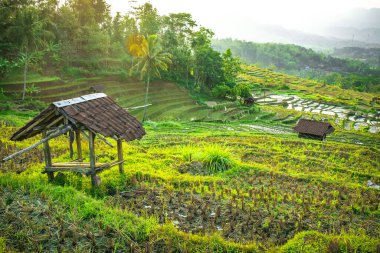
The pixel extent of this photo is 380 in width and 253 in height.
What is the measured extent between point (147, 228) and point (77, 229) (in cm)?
162

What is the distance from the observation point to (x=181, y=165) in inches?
518

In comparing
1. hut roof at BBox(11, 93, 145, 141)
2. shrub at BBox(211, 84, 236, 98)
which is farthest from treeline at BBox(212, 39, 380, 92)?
hut roof at BBox(11, 93, 145, 141)

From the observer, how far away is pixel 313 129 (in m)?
29.7

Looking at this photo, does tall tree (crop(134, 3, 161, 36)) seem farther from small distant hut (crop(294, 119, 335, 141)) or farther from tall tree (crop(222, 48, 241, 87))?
small distant hut (crop(294, 119, 335, 141))

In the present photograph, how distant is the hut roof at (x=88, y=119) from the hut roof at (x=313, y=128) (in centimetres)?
2329

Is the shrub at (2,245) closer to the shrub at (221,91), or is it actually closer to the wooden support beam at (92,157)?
the wooden support beam at (92,157)

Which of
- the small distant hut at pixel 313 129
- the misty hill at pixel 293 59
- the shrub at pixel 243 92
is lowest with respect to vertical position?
the small distant hut at pixel 313 129

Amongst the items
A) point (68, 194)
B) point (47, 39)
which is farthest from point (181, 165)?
point (47, 39)

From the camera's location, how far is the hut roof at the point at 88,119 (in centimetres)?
860

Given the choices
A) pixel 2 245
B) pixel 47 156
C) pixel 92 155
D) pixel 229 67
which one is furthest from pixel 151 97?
pixel 2 245

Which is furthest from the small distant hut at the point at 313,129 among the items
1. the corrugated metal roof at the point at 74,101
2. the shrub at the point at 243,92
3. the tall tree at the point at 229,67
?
the tall tree at the point at 229,67

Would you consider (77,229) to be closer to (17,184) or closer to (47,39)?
(17,184)

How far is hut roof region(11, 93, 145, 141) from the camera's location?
28.2 feet

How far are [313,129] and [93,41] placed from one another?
30386 mm
